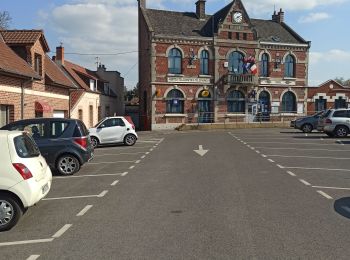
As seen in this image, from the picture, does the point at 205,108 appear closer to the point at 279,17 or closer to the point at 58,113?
the point at 279,17

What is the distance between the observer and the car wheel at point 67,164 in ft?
47.3

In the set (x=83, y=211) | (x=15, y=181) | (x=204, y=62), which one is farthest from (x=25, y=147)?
(x=204, y=62)

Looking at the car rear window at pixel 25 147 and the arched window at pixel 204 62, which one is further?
the arched window at pixel 204 62

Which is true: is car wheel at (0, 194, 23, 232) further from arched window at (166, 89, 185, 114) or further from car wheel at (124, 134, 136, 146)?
arched window at (166, 89, 185, 114)

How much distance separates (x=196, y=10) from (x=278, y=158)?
37151 millimetres

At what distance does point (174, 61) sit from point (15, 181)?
41.1 m

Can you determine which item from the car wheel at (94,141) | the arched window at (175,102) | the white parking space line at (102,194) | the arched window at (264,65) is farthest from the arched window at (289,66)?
the white parking space line at (102,194)


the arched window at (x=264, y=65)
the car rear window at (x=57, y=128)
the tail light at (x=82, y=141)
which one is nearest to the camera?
the car rear window at (x=57, y=128)

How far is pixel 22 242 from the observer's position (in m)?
6.83

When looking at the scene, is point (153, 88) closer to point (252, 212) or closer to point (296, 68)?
point (296, 68)

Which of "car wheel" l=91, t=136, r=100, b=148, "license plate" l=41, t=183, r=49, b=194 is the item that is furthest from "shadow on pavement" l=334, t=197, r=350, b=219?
"car wheel" l=91, t=136, r=100, b=148

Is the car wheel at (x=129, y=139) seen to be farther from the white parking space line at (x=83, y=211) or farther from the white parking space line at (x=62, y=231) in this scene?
the white parking space line at (x=62, y=231)

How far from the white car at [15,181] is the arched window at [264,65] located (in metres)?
45.3

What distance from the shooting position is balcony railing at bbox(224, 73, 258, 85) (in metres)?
48.7
